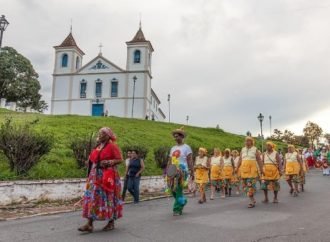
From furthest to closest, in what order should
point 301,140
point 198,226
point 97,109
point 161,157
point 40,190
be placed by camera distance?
point 301,140 → point 97,109 → point 161,157 → point 40,190 → point 198,226

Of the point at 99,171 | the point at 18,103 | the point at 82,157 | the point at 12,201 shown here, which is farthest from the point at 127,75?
the point at 99,171

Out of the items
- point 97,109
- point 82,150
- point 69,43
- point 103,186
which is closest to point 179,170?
point 103,186

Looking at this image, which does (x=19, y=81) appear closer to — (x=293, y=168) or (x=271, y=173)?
(x=293, y=168)

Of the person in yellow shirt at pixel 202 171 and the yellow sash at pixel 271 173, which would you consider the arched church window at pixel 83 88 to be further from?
the yellow sash at pixel 271 173

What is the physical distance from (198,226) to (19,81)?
57.1m

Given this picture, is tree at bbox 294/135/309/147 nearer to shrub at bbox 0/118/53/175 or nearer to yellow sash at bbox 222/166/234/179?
yellow sash at bbox 222/166/234/179

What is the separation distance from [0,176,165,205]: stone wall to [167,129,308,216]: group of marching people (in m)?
3.76

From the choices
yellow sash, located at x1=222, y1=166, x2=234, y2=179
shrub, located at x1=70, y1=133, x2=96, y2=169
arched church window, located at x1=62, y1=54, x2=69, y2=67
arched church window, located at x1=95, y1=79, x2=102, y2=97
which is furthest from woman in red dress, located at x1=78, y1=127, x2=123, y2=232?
arched church window, located at x1=62, y1=54, x2=69, y2=67

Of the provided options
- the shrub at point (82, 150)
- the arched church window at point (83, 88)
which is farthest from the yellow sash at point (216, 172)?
the arched church window at point (83, 88)

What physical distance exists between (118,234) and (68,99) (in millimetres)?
64544

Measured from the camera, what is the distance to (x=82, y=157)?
1611cm

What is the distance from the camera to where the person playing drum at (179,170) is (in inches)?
375

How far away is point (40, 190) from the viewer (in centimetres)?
1273

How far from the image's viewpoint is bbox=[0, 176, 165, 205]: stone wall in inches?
467
